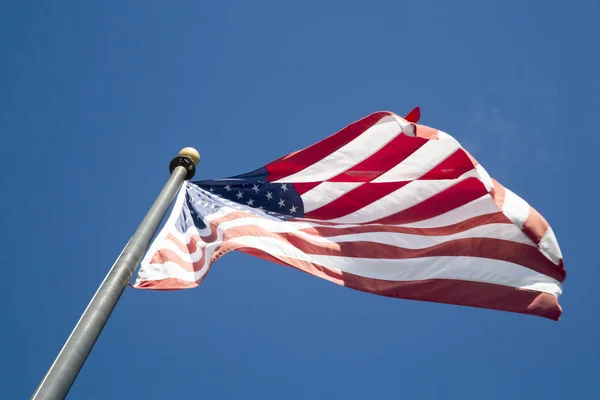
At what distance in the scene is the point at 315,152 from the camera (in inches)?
461

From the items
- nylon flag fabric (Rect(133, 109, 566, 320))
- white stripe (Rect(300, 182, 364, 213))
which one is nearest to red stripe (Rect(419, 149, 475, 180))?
nylon flag fabric (Rect(133, 109, 566, 320))

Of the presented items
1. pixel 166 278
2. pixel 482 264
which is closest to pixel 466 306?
pixel 482 264

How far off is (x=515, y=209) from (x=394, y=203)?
230 centimetres

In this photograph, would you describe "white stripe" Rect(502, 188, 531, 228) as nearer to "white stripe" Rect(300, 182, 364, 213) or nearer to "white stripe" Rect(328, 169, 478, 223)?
"white stripe" Rect(328, 169, 478, 223)

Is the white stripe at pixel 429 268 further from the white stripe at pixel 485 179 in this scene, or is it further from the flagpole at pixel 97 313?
the flagpole at pixel 97 313

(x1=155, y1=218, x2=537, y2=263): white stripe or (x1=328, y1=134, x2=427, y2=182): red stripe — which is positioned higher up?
(x1=328, y1=134, x2=427, y2=182): red stripe

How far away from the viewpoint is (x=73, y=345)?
6.06 m

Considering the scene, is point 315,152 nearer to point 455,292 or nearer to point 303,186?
point 303,186

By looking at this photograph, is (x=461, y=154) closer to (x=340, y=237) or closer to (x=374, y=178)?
(x=374, y=178)

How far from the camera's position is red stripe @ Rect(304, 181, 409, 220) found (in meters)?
11.5

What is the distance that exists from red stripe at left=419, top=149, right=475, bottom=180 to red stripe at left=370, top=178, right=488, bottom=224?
23 centimetres

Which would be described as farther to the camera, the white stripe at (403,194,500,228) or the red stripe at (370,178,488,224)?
the red stripe at (370,178,488,224)

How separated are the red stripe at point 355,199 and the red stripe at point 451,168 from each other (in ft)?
1.63

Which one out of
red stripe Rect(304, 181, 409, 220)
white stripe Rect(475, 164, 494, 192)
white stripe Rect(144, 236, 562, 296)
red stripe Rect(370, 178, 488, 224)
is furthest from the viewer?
red stripe Rect(304, 181, 409, 220)
